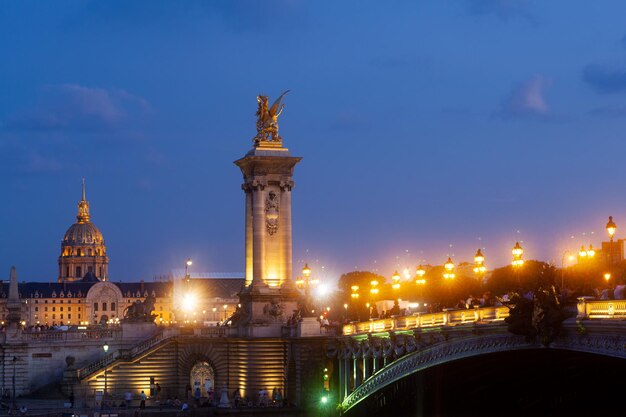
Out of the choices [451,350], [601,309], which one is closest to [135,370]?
[451,350]

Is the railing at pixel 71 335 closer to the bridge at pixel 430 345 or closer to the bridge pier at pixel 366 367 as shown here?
the bridge at pixel 430 345

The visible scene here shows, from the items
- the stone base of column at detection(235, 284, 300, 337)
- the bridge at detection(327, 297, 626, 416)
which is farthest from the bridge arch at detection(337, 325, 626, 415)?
the stone base of column at detection(235, 284, 300, 337)

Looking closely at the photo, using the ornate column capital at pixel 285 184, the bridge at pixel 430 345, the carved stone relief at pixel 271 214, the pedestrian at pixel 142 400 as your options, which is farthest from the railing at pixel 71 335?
the bridge at pixel 430 345

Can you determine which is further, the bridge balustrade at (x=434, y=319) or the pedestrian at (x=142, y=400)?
the pedestrian at (x=142, y=400)

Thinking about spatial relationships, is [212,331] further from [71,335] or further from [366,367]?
[366,367]

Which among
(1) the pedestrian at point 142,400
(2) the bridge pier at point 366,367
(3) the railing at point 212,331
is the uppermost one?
(3) the railing at point 212,331

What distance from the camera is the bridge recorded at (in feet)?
169

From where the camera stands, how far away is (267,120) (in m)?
103

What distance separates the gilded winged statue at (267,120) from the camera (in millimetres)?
102312

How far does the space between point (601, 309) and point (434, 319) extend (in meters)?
17.9

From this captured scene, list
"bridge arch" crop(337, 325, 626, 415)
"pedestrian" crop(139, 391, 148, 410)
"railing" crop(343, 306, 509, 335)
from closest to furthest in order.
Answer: "bridge arch" crop(337, 325, 626, 415)
"railing" crop(343, 306, 509, 335)
"pedestrian" crop(139, 391, 148, 410)

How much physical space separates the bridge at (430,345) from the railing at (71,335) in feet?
82.5

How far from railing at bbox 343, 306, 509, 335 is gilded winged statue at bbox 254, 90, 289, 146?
2022 cm

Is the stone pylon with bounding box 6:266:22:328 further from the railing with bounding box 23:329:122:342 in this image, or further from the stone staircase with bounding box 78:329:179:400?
the stone staircase with bounding box 78:329:179:400
